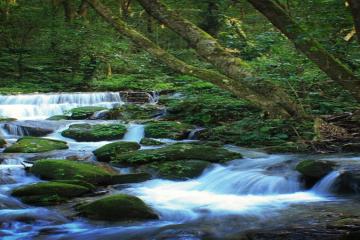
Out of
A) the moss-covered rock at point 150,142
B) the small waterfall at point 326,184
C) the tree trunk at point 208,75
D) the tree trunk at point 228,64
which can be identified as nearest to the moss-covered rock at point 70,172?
the moss-covered rock at point 150,142

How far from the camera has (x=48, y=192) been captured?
6668 millimetres

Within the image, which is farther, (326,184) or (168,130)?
(168,130)

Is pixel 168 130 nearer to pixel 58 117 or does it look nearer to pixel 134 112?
pixel 134 112

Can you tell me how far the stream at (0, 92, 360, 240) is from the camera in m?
5.41

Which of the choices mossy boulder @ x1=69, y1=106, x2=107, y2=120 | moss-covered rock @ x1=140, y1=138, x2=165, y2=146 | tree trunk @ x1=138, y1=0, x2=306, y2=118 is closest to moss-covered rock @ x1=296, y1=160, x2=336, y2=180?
tree trunk @ x1=138, y1=0, x2=306, y2=118

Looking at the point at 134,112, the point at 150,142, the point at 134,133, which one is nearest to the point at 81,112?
the point at 134,112

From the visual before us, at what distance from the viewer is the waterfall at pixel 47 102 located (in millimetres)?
14805

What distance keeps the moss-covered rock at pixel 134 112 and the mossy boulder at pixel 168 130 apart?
170 cm

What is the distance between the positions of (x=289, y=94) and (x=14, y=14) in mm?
13298

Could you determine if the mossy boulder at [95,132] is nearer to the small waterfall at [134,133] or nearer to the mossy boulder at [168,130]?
the small waterfall at [134,133]

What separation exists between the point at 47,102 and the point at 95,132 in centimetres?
463

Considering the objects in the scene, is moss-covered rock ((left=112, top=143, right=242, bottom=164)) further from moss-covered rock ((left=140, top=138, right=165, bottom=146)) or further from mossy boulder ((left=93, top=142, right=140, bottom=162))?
moss-covered rock ((left=140, top=138, right=165, bottom=146))

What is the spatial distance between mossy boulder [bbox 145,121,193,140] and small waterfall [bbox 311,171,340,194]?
4.78 m

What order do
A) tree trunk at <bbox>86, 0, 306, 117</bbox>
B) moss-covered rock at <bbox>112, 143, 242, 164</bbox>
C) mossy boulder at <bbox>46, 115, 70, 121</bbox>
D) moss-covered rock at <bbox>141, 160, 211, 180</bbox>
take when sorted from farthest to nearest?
mossy boulder at <bbox>46, 115, 70, 121</bbox> < tree trunk at <bbox>86, 0, 306, 117</bbox> < moss-covered rock at <bbox>112, 143, 242, 164</bbox> < moss-covered rock at <bbox>141, 160, 211, 180</bbox>
